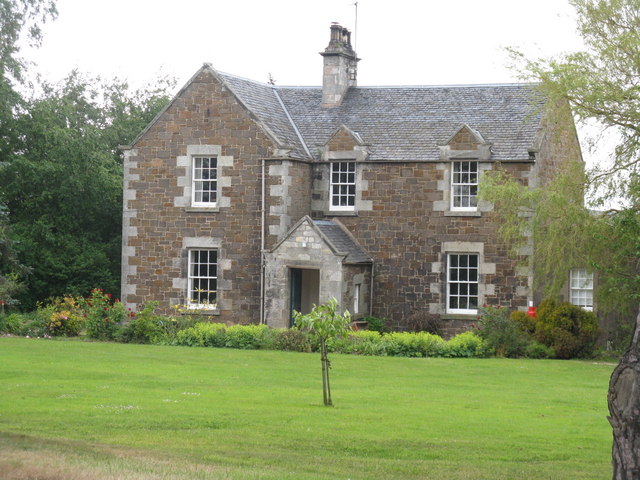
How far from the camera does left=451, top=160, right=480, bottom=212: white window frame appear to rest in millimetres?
30453

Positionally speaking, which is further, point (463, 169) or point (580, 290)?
point (580, 290)

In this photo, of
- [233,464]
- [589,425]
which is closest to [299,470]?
[233,464]

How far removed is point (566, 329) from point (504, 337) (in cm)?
164

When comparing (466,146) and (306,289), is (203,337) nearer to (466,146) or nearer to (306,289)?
(306,289)

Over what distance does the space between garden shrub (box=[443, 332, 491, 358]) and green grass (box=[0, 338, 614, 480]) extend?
2232 mm

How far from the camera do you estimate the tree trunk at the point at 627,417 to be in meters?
9.68

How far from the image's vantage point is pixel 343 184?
3184cm

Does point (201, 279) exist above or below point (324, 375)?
above

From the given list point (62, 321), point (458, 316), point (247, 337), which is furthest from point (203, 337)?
point (458, 316)

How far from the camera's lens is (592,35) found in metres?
26.7

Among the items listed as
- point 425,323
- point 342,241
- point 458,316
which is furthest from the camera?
point 342,241

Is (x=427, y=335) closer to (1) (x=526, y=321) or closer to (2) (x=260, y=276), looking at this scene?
(1) (x=526, y=321)

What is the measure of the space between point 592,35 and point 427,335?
29.1 ft

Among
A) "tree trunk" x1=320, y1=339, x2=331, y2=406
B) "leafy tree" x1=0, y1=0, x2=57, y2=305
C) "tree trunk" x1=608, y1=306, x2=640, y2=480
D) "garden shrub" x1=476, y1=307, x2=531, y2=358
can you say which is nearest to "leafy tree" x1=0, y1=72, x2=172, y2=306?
"leafy tree" x1=0, y1=0, x2=57, y2=305
